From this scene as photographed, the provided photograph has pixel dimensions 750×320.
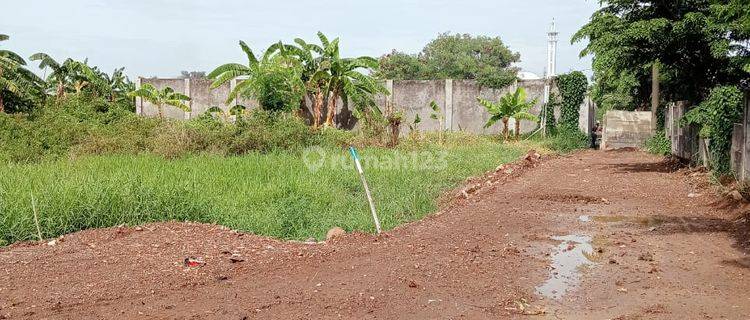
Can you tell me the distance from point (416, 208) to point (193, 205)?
3.43 metres

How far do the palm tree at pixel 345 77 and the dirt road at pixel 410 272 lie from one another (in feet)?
56.0

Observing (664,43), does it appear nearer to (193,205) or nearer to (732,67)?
(732,67)

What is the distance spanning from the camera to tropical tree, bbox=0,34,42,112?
916 inches

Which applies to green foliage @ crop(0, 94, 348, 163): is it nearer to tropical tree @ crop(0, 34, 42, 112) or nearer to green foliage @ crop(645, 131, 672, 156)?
tropical tree @ crop(0, 34, 42, 112)

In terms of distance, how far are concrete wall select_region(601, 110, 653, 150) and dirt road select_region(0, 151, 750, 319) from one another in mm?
16491

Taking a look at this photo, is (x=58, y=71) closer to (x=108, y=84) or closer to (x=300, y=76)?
(x=108, y=84)

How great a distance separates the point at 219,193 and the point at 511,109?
17817 millimetres

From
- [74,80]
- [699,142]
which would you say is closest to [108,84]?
[74,80]

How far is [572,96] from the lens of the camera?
26.6 m

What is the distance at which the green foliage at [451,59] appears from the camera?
5366 centimetres

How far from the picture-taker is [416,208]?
1077 cm

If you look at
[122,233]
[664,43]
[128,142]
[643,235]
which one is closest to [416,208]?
[643,235]

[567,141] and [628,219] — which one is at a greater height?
[567,141]

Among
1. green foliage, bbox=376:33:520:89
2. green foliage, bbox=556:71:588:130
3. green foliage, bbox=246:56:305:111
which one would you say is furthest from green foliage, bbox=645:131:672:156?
green foliage, bbox=376:33:520:89
